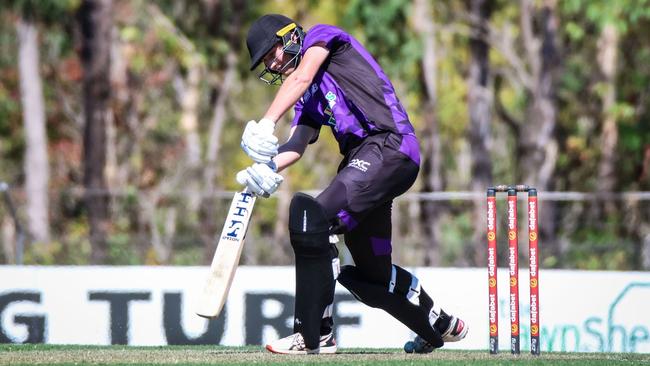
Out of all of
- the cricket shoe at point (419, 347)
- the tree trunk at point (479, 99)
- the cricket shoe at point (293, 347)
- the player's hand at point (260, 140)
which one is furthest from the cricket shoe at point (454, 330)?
the tree trunk at point (479, 99)

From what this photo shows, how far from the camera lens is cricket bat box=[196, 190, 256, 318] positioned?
7.12 metres

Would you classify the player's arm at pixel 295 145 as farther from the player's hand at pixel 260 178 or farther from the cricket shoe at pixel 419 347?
the cricket shoe at pixel 419 347

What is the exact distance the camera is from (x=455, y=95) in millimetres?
34375

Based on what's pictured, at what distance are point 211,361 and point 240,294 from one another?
407 centimetres

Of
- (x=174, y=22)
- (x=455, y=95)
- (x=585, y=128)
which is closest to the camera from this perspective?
(x=174, y=22)

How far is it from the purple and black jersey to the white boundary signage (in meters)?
3.89

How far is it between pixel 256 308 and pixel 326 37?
4322 mm

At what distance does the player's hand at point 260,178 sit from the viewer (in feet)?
23.3

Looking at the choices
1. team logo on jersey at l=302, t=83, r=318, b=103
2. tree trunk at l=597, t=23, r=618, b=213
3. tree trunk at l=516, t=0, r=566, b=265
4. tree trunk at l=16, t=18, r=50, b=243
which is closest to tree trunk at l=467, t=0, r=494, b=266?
tree trunk at l=516, t=0, r=566, b=265

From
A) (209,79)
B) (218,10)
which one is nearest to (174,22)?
(218,10)

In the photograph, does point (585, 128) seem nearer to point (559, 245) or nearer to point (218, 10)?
point (218, 10)

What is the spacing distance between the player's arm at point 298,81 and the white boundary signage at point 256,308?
13.9 ft

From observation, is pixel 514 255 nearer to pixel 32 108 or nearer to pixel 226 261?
pixel 226 261

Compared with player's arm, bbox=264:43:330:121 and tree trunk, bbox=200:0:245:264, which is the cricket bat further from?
tree trunk, bbox=200:0:245:264
